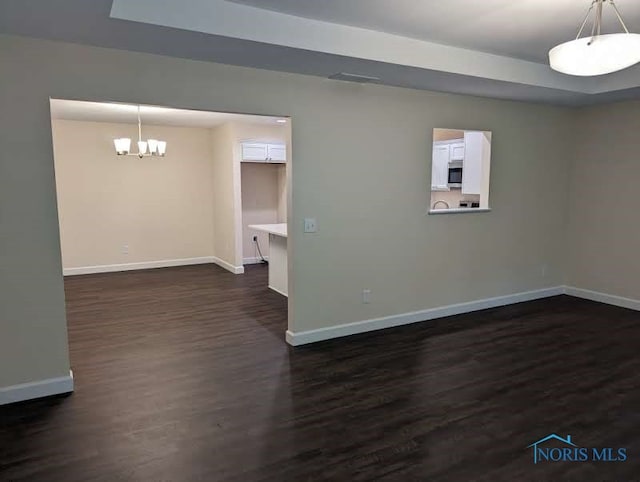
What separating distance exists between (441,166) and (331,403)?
4713 mm

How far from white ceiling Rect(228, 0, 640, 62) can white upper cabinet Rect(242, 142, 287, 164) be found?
158 inches

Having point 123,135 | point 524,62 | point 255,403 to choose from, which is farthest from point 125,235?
point 524,62

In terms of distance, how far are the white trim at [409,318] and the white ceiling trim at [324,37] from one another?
2.45 m

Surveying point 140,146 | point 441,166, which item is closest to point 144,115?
point 140,146

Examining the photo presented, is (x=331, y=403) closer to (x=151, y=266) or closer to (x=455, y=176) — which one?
(x=455, y=176)

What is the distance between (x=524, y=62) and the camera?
13.0 feet

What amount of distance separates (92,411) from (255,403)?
1.09m

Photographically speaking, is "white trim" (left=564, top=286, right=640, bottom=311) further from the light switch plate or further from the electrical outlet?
the light switch plate

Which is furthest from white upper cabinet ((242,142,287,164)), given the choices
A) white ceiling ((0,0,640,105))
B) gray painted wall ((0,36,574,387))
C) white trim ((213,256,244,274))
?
white ceiling ((0,0,640,105))

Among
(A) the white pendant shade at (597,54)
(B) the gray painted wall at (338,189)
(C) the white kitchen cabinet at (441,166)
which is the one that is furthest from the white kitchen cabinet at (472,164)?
(A) the white pendant shade at (597,54)

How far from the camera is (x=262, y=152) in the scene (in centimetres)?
721

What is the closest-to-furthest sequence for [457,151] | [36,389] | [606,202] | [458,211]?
1. [36,389]
2. [458,211]
3. [606,202]
4. [457,151]

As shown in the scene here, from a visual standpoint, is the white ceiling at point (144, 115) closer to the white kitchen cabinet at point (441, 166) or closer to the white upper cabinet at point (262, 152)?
the white upper cabinet at point (262, 152)

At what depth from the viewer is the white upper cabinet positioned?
7.04 meters
